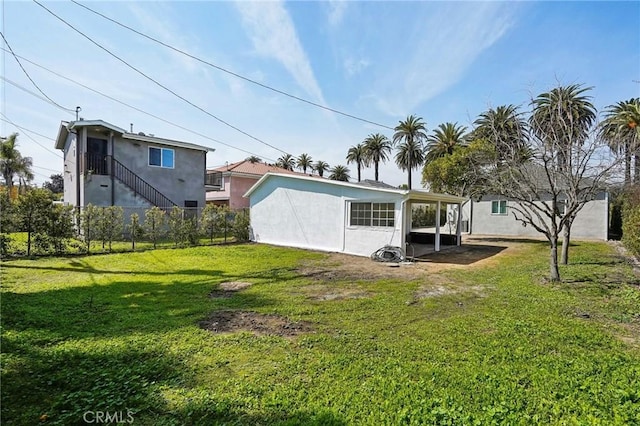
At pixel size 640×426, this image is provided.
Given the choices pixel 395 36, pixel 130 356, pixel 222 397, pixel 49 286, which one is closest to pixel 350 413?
pixel 222 397

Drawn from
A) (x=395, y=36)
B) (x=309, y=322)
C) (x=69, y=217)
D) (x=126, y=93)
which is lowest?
Result: (x=309, y=322)

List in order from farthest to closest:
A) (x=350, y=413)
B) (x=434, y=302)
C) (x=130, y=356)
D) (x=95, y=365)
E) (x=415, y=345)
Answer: (x=434, y=302)
(x=415, y=345)
(x=130, y=356)
(x=95, y=365)
(x=350, y=413)

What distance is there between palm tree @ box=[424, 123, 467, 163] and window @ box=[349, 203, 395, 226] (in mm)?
14905

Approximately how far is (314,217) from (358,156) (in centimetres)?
3046

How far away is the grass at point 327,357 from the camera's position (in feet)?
9.26

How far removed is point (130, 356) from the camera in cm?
377

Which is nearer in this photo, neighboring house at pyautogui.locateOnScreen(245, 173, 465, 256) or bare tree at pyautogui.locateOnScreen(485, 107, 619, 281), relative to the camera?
bare tree at pyautogui.locateOnScreen(485, 107, 619, 281)

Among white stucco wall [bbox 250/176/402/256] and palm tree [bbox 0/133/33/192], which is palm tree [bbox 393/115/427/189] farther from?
palm tree [bbox 0/133/33/192]

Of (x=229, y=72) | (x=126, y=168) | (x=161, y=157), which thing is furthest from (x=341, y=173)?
(x=229, y=72)

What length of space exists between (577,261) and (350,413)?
11.9 meters

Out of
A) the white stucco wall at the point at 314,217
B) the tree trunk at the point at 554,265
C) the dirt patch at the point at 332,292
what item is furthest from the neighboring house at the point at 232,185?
the tree trunk at the point at 554,265

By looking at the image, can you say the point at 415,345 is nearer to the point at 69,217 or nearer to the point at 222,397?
the point at 222,397

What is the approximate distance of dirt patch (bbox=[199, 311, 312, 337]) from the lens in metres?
4.71

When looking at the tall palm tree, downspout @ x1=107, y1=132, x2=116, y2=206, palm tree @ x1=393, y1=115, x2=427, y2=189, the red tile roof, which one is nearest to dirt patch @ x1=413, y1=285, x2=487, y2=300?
the tall palm tree
